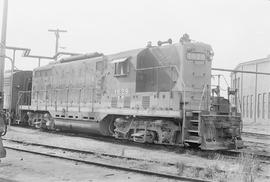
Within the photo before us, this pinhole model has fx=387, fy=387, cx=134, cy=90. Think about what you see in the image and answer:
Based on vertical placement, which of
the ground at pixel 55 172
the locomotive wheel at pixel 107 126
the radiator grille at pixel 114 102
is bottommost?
the ground at pixel 55 172

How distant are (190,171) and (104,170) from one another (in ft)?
6.49

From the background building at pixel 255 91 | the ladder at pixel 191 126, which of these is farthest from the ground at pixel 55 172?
the background building at pixel 255 91

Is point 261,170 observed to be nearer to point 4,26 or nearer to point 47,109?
point 4,26

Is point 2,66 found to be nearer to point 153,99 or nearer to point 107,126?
point 153,99

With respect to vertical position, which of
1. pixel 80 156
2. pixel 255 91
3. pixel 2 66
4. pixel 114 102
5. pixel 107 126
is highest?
pixel 255 91

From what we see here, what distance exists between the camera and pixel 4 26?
11.0m

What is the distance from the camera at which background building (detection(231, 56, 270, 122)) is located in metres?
46.1

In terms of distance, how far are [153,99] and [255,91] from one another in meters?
37.6

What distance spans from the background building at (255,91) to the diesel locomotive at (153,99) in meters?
29.6

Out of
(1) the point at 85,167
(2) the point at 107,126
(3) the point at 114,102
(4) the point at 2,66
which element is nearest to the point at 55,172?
(1) the point at 85,167

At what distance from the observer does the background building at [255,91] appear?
151ft

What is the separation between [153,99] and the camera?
13.4 m

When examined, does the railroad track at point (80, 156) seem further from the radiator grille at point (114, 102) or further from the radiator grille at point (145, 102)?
Answer: the radiator grille at point (114, 102)

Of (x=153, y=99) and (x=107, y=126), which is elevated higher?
(x=153, y=99)
